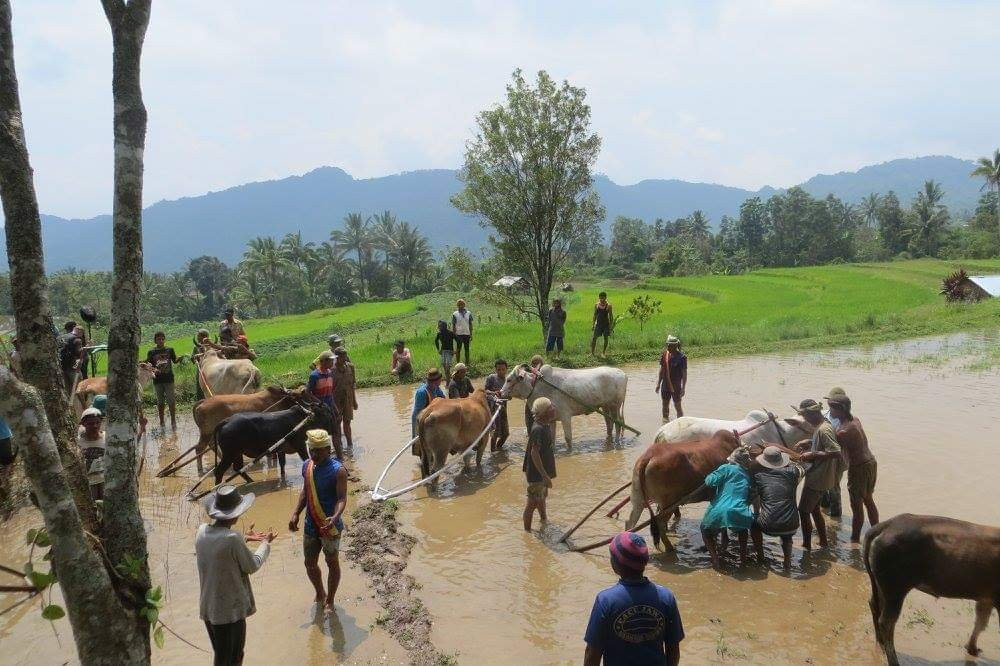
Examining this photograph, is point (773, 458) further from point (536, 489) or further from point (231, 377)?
point (231, 377)

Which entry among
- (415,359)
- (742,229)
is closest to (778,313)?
(415,359)

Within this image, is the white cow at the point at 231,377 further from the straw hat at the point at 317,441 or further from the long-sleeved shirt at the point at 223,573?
the long-sleeved shirt at the point at 223,573

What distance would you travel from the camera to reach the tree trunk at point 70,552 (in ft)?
9.35

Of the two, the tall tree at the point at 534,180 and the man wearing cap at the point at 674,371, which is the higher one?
the tall tree at the point at 534,180

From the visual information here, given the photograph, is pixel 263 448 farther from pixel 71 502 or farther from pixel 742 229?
pixel 742 229

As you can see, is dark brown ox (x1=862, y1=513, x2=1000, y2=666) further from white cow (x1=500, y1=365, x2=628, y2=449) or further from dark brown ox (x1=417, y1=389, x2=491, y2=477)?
white cow (x1=500, y1=365, x2=628, y2=449)

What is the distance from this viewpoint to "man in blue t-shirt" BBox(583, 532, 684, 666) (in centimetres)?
343

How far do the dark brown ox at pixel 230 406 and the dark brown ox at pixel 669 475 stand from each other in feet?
17.6

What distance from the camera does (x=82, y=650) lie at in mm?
3105

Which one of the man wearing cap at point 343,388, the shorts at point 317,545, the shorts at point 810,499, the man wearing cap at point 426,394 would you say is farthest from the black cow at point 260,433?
the shorts at point 810,499

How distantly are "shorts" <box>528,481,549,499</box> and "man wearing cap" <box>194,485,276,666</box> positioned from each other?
3.41 metres

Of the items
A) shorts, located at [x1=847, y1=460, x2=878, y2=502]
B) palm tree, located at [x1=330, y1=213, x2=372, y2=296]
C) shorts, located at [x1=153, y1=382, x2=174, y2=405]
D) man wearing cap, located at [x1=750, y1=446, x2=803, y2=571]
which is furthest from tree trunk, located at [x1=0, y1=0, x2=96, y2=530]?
palm tree, located at [x1=330, y1=213, x2=372, y2=296]

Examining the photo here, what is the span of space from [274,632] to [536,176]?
579 inches

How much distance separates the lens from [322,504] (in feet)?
19.2
